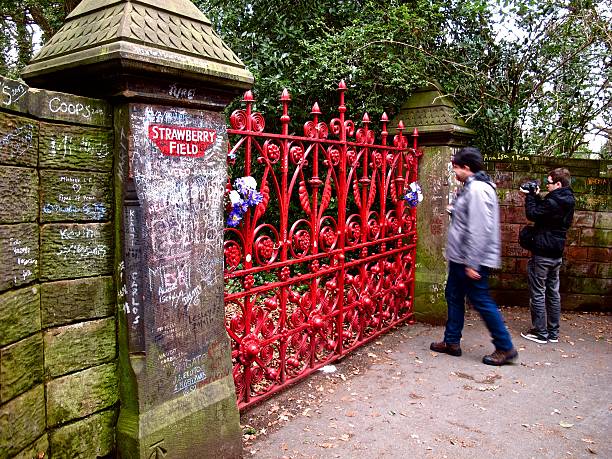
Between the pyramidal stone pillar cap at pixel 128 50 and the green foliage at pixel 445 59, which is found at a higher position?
the green foliage at pixel 445 59

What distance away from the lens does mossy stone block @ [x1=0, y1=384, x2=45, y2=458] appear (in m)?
1.92

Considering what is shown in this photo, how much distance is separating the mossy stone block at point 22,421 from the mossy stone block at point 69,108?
111 cm

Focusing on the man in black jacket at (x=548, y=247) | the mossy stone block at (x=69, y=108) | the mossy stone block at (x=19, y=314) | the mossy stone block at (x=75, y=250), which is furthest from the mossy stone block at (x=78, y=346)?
the man in black jacket at (x=548, y=247)

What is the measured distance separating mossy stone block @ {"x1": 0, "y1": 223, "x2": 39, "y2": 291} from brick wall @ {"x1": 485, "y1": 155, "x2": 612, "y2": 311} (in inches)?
234

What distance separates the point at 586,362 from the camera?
4.77 metres

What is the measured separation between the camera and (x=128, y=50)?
86.0 inches

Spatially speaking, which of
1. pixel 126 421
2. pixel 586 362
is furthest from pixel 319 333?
pixel 586 362

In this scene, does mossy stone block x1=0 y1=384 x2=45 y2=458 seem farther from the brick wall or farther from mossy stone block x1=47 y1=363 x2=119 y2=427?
the brick wall

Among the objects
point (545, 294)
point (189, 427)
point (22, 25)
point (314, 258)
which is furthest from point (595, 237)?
point (22, 25)

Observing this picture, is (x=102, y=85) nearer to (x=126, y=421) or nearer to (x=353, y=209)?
(x=126, y=421)

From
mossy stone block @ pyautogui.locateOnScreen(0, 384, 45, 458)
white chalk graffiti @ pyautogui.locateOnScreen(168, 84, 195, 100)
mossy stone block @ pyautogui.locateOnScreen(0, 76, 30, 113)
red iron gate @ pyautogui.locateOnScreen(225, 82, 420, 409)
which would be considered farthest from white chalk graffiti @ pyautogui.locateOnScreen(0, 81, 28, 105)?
red iron gate @ pyautogui.locateOnScreen(225, 82, 420, 409)

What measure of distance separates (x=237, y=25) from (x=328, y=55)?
196cm

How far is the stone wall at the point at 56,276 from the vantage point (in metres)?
1.97

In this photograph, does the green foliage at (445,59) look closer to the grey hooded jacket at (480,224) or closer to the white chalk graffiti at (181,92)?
the grey hooded jacket at (480,224)
